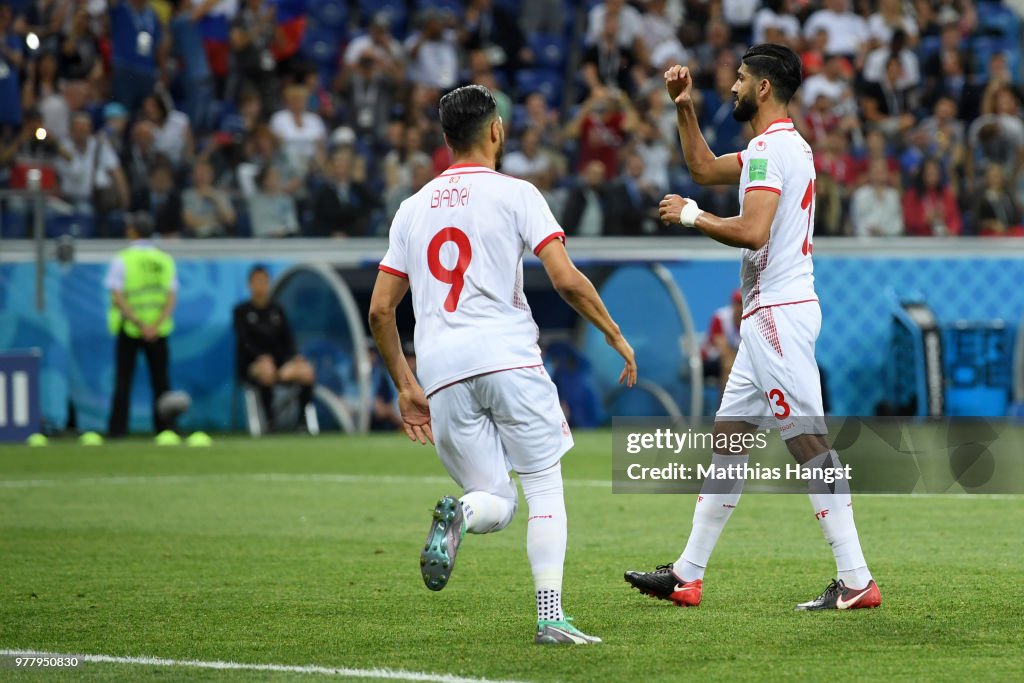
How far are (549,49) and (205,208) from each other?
20.9ft

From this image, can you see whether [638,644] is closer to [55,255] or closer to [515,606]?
[515,606]

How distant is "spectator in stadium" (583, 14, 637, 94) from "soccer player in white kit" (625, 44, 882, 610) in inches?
576

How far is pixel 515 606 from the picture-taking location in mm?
7098

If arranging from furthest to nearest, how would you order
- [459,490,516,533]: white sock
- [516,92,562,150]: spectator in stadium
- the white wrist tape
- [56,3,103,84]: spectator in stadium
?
[516,92,562,150]: spectator in stadium → [56,3,103,84]: spectator in stadium → the white wrist tape → [459,490,516,533]: white sock

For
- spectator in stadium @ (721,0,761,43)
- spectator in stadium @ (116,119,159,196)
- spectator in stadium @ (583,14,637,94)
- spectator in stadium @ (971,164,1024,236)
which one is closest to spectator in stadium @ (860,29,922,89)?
spectator in stadium @ (721,0,761,43)

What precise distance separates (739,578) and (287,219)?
38.0 feet

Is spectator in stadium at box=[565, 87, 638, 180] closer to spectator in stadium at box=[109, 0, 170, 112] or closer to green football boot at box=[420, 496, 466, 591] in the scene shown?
spectator in stadium at box=[109, 0, 170, 112]

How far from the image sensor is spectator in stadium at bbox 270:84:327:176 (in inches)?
737

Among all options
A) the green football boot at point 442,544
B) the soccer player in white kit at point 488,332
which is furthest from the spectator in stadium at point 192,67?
the green football boot at point 442,544

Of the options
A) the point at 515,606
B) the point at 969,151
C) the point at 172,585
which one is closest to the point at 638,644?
the point at 515,606

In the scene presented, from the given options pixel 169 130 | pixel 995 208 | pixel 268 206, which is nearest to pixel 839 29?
pixel 995 208

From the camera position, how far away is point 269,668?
5.57m

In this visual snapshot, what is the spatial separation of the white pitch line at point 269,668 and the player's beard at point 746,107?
298 centimetres

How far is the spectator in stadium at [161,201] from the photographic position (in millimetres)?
18141
